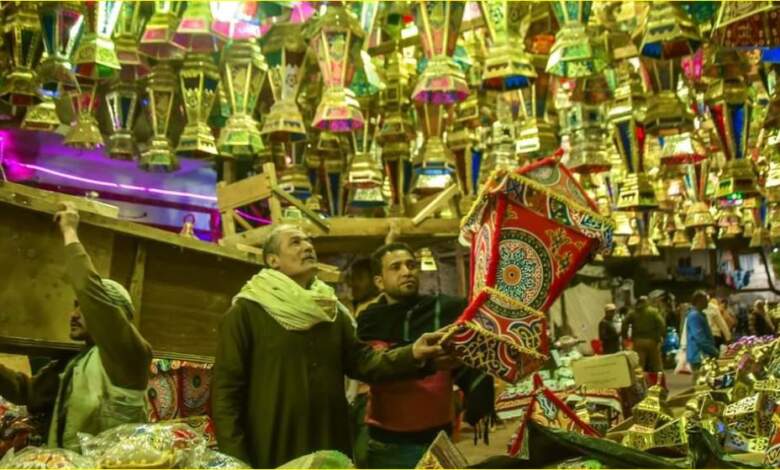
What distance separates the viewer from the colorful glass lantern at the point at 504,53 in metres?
3.20

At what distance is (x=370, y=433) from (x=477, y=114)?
289 centimetres

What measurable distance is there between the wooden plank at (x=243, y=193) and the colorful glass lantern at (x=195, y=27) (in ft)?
4.11

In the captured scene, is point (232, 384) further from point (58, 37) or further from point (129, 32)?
point (129, 32)

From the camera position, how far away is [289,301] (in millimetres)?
2354

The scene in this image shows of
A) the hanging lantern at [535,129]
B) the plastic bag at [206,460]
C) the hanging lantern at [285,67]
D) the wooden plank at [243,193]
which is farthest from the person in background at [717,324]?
the plastic bag at [206,460]

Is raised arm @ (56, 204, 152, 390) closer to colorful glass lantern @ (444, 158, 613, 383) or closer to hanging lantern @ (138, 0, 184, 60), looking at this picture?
colorful glass lantern @ (444, 158, 613, 383)

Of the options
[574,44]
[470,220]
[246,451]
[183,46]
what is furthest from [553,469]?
[183,46]

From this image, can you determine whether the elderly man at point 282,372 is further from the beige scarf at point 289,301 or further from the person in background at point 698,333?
the person in background at point 698,333

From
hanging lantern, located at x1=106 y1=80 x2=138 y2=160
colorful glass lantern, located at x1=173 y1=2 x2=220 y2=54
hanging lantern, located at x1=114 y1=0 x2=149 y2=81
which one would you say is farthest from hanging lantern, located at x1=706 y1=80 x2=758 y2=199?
hanging lantern, located at x1=106 y1=80 x2=138 y2=160

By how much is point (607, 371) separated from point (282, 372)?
2.03m

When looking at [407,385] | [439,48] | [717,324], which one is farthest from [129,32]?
[717,324]

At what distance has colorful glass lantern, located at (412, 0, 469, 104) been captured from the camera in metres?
3.21

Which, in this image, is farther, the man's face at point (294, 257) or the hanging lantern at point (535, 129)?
the hanging lantern at point (535, 129)

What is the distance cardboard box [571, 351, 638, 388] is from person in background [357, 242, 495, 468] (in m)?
1.40
